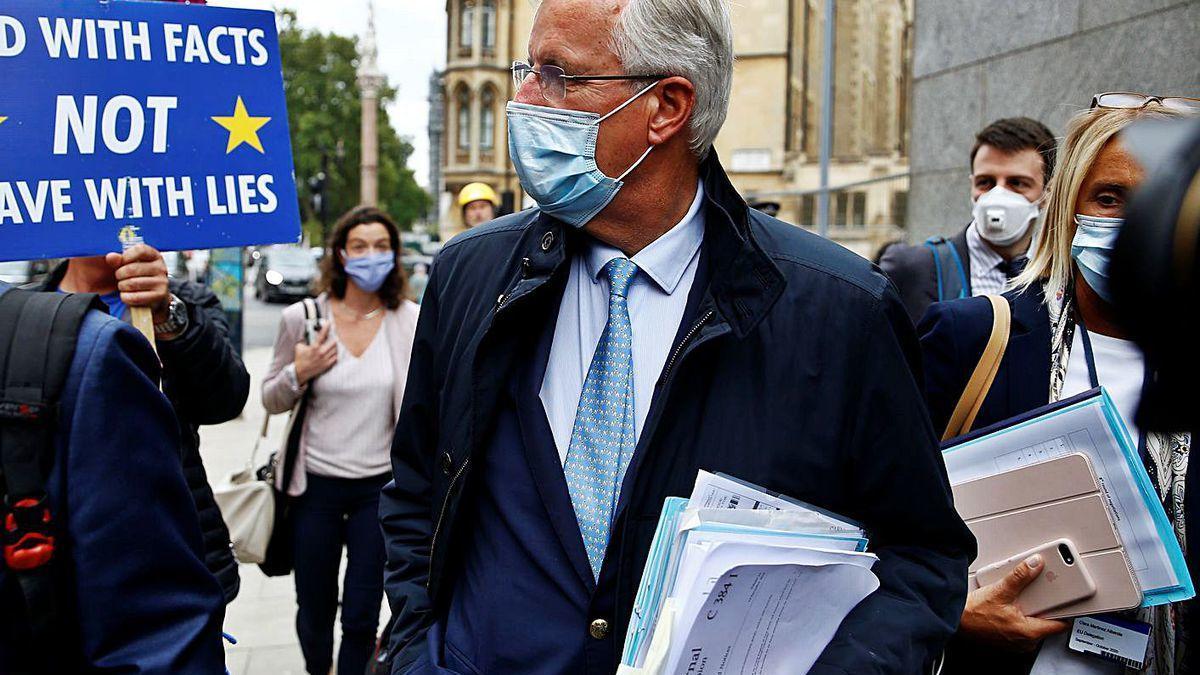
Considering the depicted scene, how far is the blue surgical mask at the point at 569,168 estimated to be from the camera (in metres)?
2.11

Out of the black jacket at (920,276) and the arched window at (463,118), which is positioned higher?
the arched window at (463,118)

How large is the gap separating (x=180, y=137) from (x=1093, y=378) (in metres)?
2.31

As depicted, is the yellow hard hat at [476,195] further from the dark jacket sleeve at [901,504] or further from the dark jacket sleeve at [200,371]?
the dark jacket sleeve at [901,504]

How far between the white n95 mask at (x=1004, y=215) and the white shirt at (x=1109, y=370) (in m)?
1.55

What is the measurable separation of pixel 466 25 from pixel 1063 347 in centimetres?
5963

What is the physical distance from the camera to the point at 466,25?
2325 inches

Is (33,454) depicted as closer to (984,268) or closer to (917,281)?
(917,281)

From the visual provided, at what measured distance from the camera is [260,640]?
17.9 ft

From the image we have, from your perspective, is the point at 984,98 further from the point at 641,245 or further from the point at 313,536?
the point at 641,245

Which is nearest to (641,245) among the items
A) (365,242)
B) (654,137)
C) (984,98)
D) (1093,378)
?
(654,137)

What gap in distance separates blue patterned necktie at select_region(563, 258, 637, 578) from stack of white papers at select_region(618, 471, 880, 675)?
0.23 m

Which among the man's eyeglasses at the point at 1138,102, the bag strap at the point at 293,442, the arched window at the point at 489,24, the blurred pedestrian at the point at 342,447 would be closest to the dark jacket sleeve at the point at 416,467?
the man's eyeglasses at the point at 1138,102

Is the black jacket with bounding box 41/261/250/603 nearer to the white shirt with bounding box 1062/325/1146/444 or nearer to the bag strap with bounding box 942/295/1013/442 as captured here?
the bag strap with bounding box 942/295/1013/442

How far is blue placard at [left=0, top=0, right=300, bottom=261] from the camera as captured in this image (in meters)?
2.57
